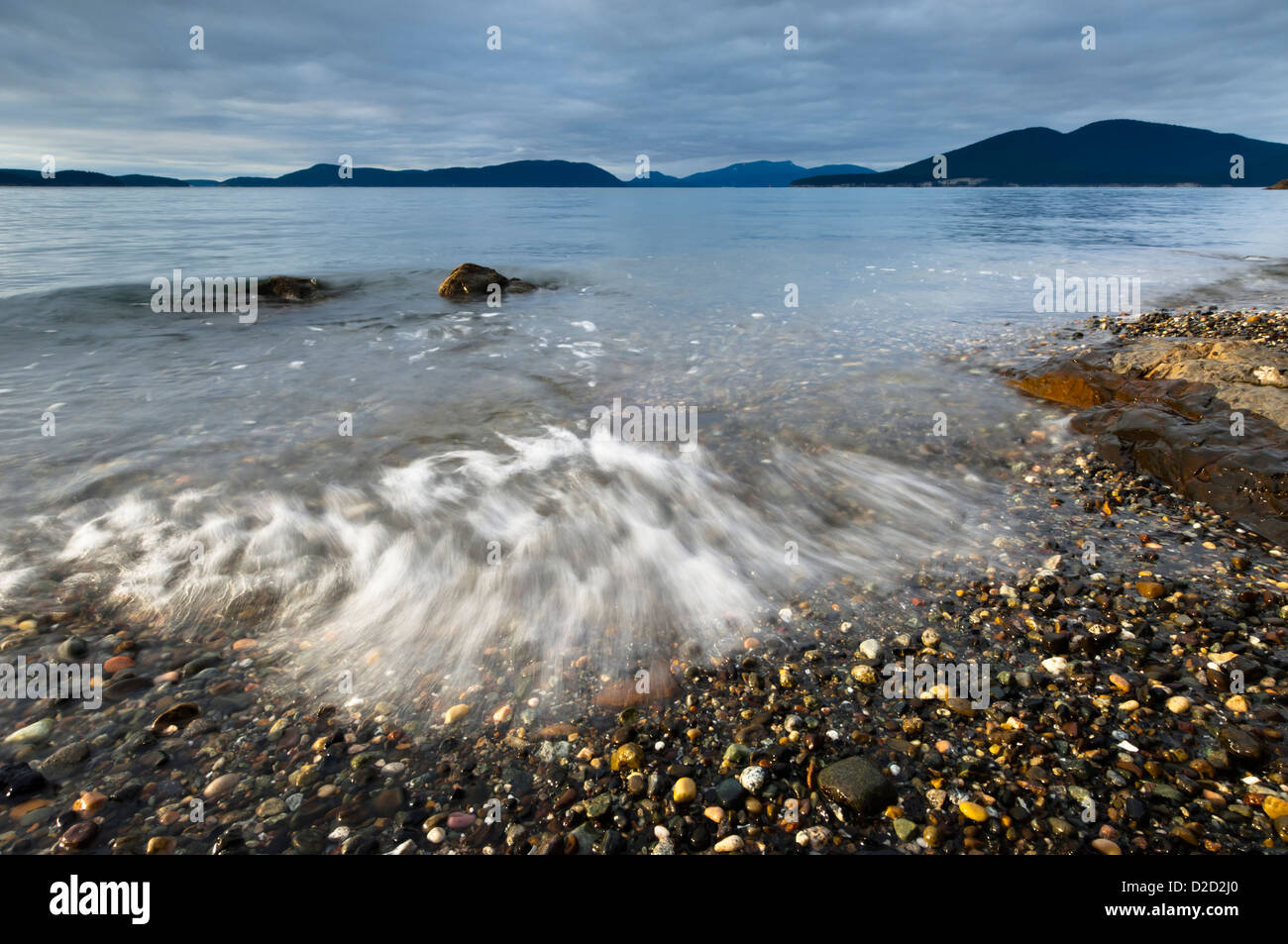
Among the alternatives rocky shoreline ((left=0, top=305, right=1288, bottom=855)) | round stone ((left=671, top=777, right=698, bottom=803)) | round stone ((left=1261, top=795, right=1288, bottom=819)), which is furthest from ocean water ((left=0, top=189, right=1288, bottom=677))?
round stone ((left=1261, top=795, right=1288, bottom=819))

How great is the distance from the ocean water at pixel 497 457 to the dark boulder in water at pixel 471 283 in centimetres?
95

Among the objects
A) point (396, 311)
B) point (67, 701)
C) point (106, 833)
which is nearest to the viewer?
point (106, 833)

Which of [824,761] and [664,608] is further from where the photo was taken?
[664,608]

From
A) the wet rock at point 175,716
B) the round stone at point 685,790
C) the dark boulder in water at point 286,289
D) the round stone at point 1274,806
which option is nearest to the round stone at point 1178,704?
the round stone at point 1274,806

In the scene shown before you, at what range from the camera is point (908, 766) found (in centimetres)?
341

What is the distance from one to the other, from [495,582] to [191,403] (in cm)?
817

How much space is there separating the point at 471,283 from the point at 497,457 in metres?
14.8

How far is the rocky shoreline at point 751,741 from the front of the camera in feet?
10.0

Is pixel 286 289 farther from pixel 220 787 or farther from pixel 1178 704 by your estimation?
pixel 1178 704

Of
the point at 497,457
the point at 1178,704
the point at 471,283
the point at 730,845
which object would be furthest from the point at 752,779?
the point at 471,283

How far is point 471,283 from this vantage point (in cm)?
2103

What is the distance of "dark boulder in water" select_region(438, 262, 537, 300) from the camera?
68.2ft
